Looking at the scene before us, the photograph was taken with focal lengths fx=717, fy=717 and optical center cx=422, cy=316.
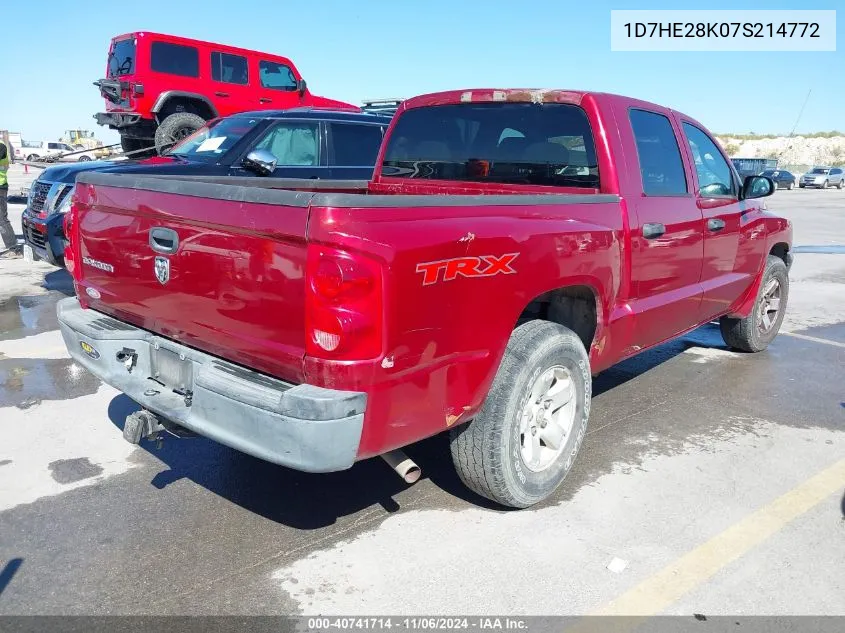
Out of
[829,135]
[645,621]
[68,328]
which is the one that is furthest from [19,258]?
[829,135]

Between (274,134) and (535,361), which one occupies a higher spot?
(274,134)

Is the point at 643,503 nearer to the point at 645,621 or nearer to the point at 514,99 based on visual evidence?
the point at 645,621

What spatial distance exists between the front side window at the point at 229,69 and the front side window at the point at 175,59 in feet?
1.10

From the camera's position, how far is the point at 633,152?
154 inches

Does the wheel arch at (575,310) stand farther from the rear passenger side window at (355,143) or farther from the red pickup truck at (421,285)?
the rear passenger side window at (355,143)

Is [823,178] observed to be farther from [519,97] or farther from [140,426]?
[140,426]

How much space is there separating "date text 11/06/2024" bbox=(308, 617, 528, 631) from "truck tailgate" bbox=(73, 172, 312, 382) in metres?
0.88

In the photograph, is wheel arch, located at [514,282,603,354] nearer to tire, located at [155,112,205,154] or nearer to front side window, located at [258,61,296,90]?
tire, located at [155,112,205,154]

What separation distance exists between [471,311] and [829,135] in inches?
3932

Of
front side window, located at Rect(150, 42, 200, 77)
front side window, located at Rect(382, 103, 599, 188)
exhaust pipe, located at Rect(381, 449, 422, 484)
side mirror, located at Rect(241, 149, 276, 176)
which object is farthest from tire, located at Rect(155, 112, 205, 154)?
exhaust pipe, located at Rect(381, 449, 422, 484)

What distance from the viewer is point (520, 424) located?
10.4 feet

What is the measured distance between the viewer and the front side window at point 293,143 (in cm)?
763

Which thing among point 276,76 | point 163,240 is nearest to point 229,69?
point 276,76

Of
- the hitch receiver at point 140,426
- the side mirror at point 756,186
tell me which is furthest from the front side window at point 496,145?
the hitch receiver at point 140,426
